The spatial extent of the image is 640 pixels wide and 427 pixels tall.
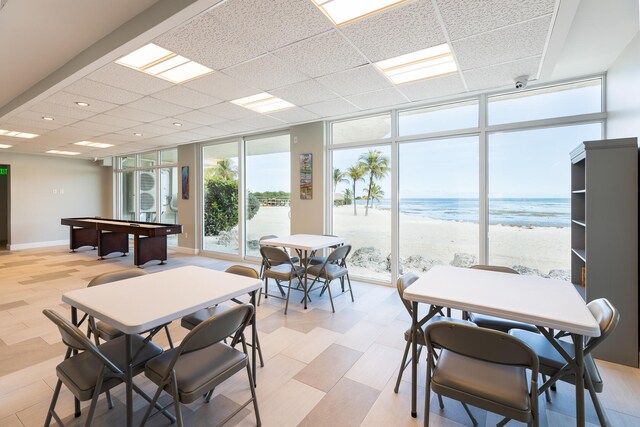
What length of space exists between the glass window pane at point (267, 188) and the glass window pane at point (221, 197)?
43 centimetres

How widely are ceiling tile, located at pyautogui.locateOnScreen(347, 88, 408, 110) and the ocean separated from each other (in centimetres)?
151

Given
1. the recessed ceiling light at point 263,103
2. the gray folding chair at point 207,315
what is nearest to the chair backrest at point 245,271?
the gray folding chair at point 207,315

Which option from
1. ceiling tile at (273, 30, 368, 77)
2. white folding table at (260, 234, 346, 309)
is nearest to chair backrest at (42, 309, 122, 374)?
white folding table at (260, 234, 346, 309)

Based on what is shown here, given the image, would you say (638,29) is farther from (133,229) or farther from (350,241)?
(133,229)

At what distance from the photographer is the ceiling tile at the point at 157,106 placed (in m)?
4.15

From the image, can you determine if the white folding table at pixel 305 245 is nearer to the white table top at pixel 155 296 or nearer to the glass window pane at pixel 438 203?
the glass window pane at pixel 438 203

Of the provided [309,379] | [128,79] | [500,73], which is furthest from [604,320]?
[128,79]

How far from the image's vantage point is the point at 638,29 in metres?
2.59

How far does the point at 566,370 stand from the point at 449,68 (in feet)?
9.64

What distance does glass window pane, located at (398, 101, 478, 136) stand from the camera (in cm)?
411

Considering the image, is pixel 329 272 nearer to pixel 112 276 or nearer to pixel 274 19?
pixel 112 276

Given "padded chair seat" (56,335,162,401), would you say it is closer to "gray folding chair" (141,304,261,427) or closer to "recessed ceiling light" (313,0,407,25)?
"gray folding chair" (141,304,261,427)

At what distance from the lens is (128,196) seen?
31.5 ft

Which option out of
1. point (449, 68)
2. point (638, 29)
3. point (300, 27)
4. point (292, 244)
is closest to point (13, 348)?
point (292, 244)
